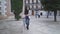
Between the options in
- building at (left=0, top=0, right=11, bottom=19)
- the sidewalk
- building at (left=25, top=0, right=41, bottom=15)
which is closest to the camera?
the sidewalk

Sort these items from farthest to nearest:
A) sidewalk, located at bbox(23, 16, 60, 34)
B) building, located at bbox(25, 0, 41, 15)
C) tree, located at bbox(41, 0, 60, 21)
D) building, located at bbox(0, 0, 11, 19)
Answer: building, located at bbox(25, 0, 41, 15)
building, located at bbox(0, 0, 11, 19)
tree, located at bbox(41, 0, 60, 21)
sidewalk, located at bbox(23, 16, 60, 34)

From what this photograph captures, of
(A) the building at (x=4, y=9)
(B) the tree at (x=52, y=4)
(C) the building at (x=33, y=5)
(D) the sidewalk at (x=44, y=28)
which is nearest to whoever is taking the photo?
(D) the sidewalk at (x=44, y=28)

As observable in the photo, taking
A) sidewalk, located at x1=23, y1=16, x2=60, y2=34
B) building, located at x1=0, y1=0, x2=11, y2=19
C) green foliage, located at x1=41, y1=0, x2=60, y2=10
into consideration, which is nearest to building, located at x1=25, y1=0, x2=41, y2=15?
building, located at x1=0, y1=0, x2=11, y2=19

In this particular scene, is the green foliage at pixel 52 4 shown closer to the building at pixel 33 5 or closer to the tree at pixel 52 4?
the tree at pixel 52 4

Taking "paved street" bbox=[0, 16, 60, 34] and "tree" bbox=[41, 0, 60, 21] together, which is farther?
"tree" bbox=[41, 0, 60, 21]

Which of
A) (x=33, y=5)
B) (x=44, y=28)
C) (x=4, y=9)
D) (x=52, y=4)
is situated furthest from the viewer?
(x=33, y=5)

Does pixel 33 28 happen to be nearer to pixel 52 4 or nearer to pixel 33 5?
pixel 52 4

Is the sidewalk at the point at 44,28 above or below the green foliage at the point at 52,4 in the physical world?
below

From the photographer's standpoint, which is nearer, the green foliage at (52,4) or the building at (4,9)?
the green foliage at (52,4)

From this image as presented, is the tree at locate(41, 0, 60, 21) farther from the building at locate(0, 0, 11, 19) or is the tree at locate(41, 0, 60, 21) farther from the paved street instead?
the building at locate(0, 0, 11, 19)

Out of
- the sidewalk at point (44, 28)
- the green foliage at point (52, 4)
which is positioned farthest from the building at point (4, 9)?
the sidewalk at point (44, 28)

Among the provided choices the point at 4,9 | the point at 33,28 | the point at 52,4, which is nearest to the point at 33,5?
the point at 4,9

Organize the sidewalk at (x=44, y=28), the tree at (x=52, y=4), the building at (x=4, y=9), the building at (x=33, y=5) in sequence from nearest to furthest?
the sidewalk at (x=44, y=28) → the tree at (x=52, y=4) → the building at (x=4, y=9) → the building at (x=33, y=5)

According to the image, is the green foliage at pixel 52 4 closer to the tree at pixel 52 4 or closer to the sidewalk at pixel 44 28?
the tree at pixel 52 4
